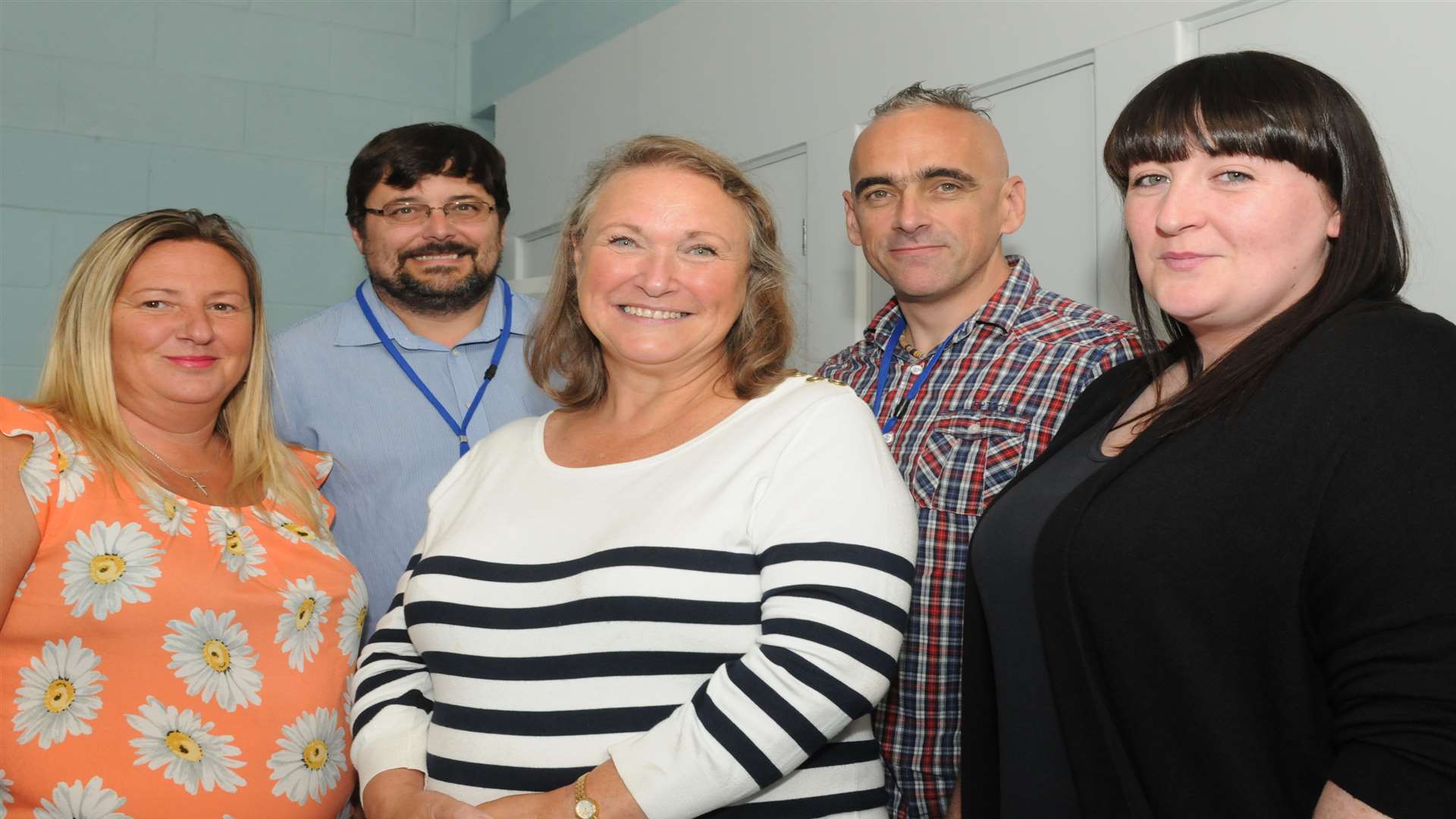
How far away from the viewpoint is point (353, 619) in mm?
2117

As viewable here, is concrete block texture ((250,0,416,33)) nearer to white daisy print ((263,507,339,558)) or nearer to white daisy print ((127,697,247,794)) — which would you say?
white daisy print ((263,507,339,558))

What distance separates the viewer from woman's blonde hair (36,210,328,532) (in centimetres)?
202

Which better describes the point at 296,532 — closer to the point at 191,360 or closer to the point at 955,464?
the point at 191,360

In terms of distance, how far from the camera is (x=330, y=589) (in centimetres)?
208

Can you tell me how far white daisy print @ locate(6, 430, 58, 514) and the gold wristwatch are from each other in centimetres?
108

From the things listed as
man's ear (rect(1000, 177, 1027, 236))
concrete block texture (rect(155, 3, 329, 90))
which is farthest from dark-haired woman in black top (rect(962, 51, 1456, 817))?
concrete block texture (rect(155, 3, 329, 90))

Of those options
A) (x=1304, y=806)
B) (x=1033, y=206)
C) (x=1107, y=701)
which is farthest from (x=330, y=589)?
(x=1033, y=206)

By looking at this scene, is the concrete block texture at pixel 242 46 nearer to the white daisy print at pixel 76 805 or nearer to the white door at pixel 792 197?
the white door at pixel 792 197

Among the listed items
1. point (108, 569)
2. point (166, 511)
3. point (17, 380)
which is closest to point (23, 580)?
point (108, 569)

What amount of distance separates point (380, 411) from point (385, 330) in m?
0.21

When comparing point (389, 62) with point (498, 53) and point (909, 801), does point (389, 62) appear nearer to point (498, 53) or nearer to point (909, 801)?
point (498, 53)

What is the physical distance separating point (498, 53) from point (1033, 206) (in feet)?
10.3

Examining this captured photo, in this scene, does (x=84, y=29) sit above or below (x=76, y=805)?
above

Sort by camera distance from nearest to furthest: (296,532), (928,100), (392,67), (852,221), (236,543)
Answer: (236,543) < (296,532) < (928,100) < (852,221) < (392,67)
